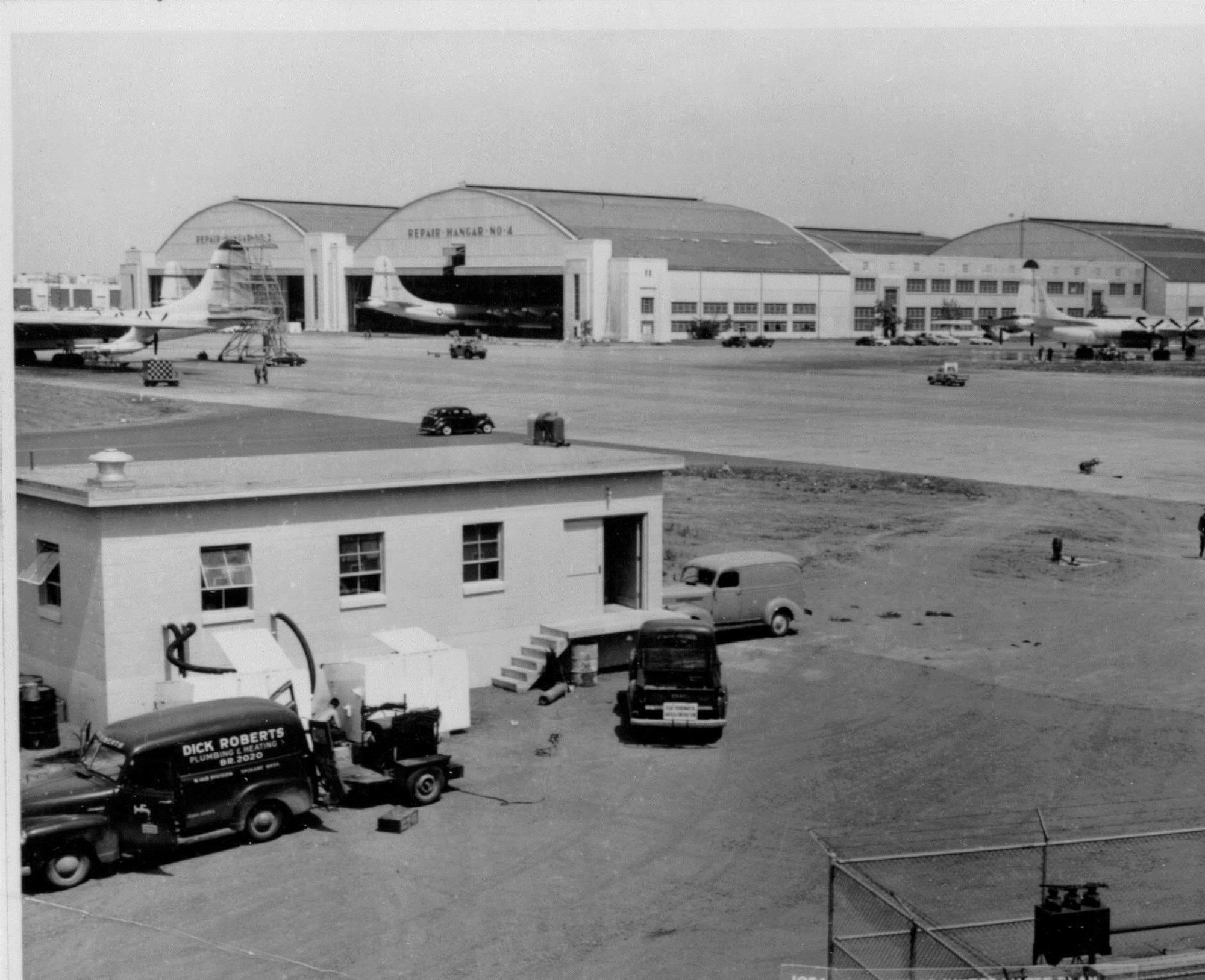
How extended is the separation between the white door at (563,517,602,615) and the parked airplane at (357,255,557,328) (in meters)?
109

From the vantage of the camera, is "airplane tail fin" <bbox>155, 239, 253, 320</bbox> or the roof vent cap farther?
"airplane tail fin" <bbox>155, 239, 253, 320</bbox>

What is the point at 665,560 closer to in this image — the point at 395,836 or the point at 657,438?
the point at 395,836

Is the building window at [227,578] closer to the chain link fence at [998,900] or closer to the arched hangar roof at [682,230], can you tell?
the chain link fence at [998,900]

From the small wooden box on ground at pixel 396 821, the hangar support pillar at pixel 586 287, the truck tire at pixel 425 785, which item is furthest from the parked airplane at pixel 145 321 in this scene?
the small wooden box on ground at pixel 396 821

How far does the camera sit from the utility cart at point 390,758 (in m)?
19.2

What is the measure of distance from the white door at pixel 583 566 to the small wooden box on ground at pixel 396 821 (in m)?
8.99

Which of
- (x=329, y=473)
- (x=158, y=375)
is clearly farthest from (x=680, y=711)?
(x=158, y=375)

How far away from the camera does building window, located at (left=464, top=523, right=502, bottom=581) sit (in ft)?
85.5

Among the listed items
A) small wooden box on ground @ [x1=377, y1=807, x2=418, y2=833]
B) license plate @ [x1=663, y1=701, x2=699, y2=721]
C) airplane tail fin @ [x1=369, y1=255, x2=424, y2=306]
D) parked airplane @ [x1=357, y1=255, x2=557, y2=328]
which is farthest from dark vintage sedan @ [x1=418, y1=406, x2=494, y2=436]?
airplane tail fin @ [x1=369, y1=255, x2=424, y2=306]

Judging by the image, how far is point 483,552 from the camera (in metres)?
26.3

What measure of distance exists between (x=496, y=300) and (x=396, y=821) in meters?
130

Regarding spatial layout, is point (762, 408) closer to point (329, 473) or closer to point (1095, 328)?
point (329, 473)

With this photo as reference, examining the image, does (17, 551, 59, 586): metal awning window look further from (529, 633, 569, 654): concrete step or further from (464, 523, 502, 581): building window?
(529, 633, 569, 654): concrete step

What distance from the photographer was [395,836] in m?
18.1
